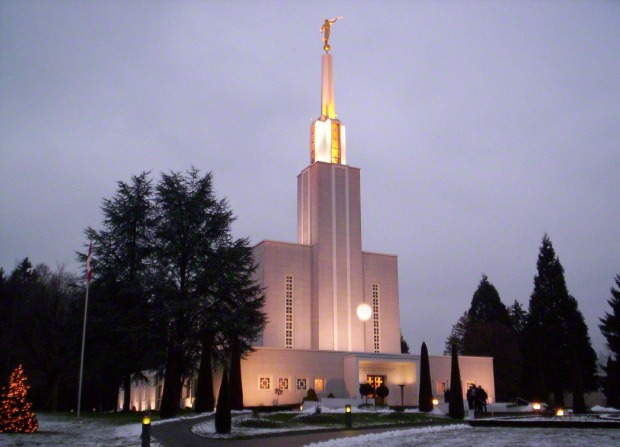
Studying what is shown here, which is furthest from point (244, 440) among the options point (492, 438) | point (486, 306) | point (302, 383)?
point (486, 306)

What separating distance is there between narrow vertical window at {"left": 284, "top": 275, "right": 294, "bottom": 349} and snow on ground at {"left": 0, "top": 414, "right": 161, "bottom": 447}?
2219 cm

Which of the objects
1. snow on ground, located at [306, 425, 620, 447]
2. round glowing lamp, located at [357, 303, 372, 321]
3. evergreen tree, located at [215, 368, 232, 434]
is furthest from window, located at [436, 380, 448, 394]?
evergreen tree, located at [215, 368, 232, 434]

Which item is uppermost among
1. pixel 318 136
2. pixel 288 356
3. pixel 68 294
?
pixel 318 136

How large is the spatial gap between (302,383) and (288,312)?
668cm

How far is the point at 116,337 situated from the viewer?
36375mm

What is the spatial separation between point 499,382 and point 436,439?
1942 inches

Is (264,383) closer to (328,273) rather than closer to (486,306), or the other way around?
(328,273)

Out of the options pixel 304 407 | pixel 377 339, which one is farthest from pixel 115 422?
pixel 377 339

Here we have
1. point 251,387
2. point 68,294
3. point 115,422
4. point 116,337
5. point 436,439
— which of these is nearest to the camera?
point 436,439

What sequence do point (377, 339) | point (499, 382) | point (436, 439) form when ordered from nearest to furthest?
point (436, 439)
point (377, 339)
point (499, 382)

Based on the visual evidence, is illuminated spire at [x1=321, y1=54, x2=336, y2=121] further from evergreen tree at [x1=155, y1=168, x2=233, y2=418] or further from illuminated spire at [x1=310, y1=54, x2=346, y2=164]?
evergreen tree at [x1=155, y1=168, x2=233, y2=418]

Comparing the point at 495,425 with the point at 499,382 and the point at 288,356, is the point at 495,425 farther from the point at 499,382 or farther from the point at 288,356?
the point at 499,382

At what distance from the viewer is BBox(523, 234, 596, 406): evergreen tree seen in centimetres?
4766

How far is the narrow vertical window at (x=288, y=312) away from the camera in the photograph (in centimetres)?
4731
